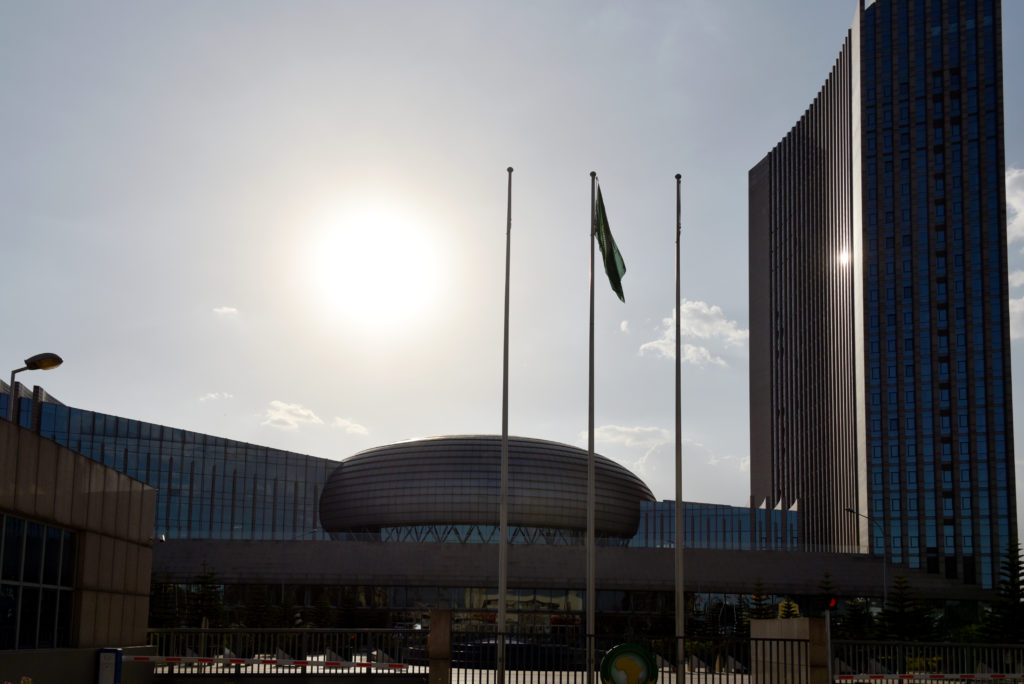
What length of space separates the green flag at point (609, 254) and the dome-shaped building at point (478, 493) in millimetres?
62871

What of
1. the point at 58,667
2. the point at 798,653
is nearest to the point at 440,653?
the point at 798,653

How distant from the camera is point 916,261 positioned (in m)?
102

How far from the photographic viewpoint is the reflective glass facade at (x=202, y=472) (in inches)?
4557

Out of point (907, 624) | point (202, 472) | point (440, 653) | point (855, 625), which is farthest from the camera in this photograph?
point (202, 472)

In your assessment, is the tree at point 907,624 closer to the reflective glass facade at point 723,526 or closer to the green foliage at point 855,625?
the green foliage at point 855,625

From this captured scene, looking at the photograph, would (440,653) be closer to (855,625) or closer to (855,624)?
(855,625)

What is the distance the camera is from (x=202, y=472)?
395 feet

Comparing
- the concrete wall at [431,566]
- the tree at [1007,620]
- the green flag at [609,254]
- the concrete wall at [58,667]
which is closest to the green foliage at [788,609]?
the concrete wall at [431,566]

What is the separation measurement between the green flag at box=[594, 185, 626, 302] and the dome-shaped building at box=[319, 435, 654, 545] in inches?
2475

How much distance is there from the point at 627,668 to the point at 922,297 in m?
85.8

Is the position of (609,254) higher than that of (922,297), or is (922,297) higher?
(922,297)

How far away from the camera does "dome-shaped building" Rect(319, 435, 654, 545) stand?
316 ft

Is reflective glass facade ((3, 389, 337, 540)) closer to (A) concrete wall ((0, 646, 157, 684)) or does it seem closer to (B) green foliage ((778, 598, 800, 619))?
(B) green foliage ((778, 598, 800, 619))

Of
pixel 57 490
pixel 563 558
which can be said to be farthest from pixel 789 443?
pixel 57 490
